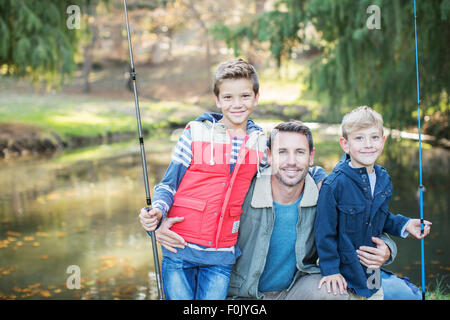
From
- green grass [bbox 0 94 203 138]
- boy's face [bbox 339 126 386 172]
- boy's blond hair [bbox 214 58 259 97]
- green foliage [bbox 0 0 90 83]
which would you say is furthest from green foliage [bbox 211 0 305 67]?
green grass [bbox 0 94 203 138]

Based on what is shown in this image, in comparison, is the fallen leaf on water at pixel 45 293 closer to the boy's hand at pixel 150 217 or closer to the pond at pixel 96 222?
the pond at pixel 96 222

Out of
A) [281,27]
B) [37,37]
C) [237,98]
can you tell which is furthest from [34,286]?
[281,27]

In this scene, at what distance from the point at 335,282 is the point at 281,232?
0.35 m

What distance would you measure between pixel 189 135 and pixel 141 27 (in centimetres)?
2649

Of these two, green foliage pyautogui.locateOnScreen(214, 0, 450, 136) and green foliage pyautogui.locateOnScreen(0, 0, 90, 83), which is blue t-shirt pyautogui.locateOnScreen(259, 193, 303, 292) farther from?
green foliage pyautogui.locateOnScreen(0, 0, 90, 83)

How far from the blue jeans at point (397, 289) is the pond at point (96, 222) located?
2120 millimetres

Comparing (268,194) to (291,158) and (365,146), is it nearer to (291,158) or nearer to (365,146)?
(291,158)

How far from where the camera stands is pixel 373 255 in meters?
2.31

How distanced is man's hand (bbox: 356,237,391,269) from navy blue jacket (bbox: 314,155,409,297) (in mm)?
26

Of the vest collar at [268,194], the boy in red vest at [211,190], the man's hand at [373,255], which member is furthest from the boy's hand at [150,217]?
the man's hand at [373,255]

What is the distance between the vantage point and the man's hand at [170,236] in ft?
7.64

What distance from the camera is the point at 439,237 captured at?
5.95 meters

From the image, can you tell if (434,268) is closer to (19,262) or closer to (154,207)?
(154,207)
